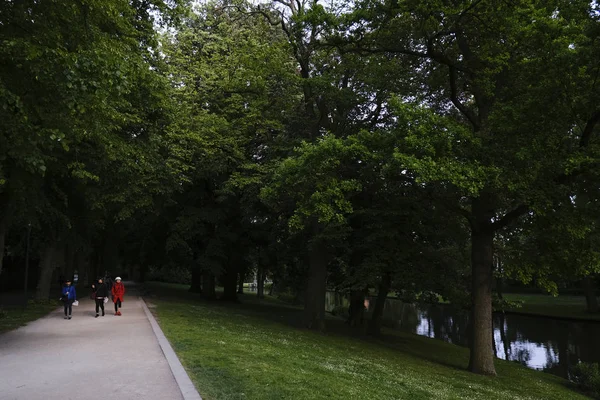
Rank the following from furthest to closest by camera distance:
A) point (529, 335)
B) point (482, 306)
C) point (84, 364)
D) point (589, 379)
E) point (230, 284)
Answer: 1. point (230, 284)
2. point (529, 335)
3. point (589, 379)
4. point (482, 306)
5. point (84, 364)

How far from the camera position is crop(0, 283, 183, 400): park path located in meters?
6.77

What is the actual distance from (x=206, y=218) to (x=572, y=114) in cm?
1994

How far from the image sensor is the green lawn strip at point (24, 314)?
1417 centimetres

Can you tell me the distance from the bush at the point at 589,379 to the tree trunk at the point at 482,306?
13.0 ft

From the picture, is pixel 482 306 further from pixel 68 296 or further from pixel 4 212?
pixel 4 212

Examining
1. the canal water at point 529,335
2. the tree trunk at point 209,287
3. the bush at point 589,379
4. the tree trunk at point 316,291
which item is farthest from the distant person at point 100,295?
the bush at point 589,379

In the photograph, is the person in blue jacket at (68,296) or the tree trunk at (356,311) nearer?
the person in blue jacket at (68,296)

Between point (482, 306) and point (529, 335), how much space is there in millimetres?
19498

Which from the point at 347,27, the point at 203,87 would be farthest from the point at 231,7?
the point at 347,27

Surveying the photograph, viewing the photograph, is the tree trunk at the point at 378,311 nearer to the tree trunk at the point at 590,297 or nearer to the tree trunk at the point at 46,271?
the tree trunk at the point at 46,271

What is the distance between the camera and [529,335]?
106 ft

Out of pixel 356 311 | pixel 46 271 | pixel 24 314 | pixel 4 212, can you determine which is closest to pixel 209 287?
pixel 356 311

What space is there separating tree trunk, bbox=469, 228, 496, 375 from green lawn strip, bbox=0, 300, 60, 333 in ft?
46.9

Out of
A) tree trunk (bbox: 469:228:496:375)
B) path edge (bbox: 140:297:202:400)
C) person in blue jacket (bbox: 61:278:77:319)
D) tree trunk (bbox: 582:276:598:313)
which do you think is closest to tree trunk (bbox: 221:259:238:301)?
person in blue jacket (bbox: 61:278:77:319)
